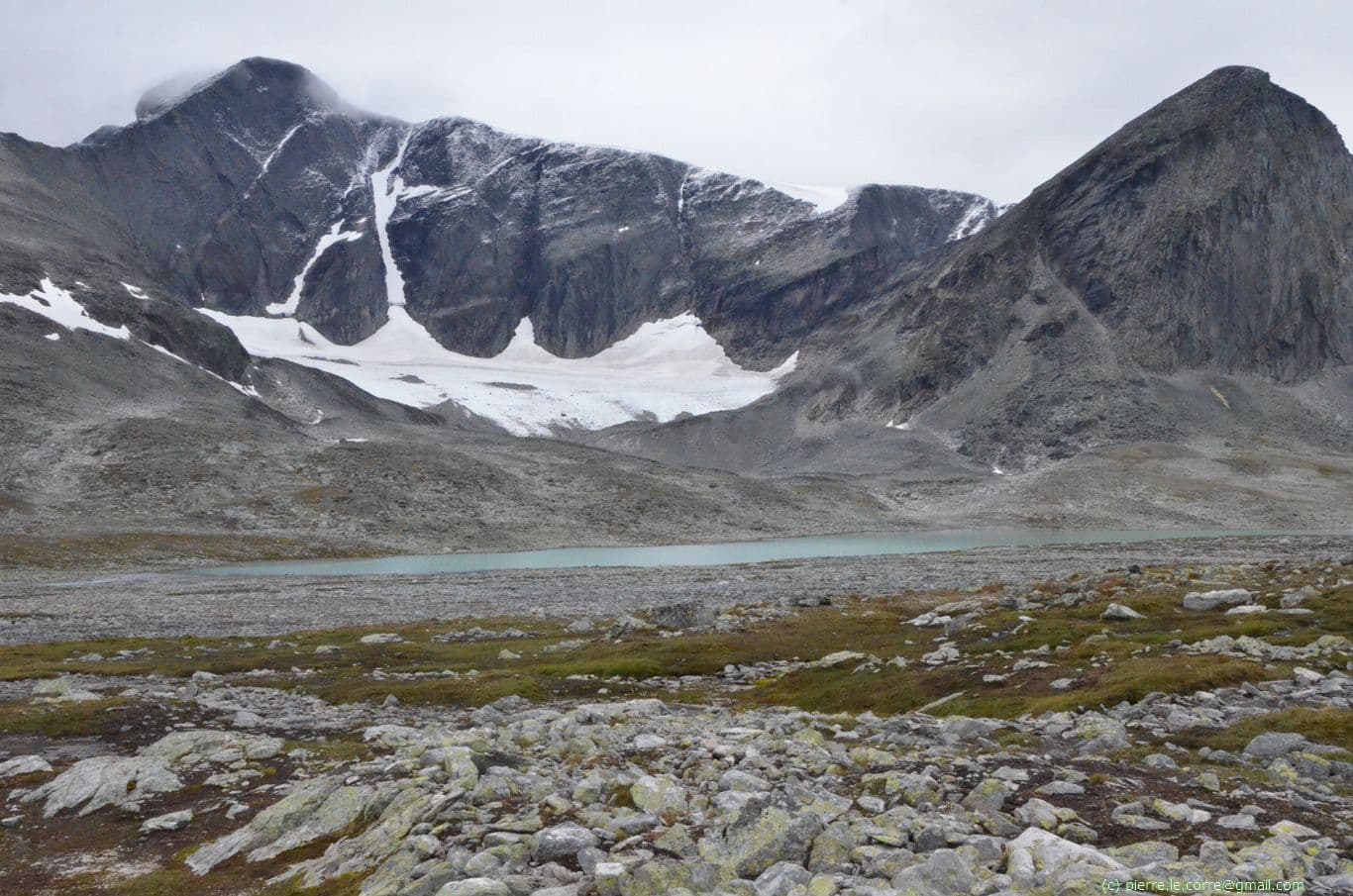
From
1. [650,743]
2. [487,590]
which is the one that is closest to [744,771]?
[650,743]

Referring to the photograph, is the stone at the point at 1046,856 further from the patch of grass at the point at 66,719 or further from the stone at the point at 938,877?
the patch of grass at the point at 66,719

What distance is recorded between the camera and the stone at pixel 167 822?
45.2 ft

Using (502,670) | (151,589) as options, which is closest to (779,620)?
(502,670)

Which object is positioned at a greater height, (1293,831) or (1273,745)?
(1293,831)

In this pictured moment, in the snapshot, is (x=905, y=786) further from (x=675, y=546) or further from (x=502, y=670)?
(x=675, y=546)

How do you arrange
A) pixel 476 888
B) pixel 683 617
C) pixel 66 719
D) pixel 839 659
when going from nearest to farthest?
pixel 476 888
pixel 66 719
pixel 839 659
pixel 683 617

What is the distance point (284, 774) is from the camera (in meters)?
16.3

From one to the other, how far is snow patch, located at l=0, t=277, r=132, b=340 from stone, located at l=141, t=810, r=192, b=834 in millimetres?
201145

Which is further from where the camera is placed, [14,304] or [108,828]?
[14,304]

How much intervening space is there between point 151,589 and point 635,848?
7540 cm

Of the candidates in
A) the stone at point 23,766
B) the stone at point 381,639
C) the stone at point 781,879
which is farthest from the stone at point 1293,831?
the stone at point 381,639

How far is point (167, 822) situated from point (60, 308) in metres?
209

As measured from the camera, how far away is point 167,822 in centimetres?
1390

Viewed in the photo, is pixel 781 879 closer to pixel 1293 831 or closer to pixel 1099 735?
pixel 1293 831
